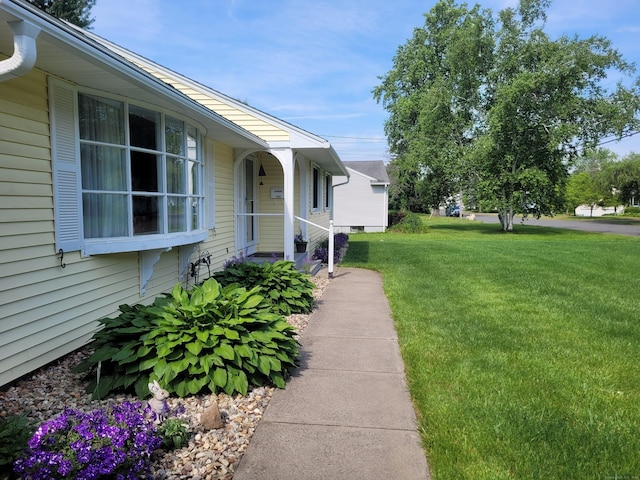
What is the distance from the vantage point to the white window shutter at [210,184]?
281 inches

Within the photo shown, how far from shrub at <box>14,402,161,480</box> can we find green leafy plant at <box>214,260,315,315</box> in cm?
359

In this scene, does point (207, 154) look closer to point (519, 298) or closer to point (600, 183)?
point (519, 298)

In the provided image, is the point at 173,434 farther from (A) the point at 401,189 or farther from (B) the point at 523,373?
(A) the point at 401,189

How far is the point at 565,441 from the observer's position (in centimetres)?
288

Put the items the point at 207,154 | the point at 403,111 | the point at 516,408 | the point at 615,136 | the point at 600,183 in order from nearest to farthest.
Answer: the point at 516,408 < the point at 207,154 < the point at 615,136 < the point at 403,111 < the point at 600,183

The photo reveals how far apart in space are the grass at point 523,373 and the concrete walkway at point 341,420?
18cm

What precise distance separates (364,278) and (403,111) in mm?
21503

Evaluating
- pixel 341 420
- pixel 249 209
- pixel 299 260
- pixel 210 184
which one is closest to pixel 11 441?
pixel 341 420

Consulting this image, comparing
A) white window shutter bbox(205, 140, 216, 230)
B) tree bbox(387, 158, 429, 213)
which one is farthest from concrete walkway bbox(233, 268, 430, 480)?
tree bbox(387, 158, 429, 213)

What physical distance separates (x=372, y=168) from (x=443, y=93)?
667 cm

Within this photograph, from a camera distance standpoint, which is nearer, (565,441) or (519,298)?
(565,441)

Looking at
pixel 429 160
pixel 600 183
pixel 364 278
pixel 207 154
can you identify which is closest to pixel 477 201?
pixel 429 160

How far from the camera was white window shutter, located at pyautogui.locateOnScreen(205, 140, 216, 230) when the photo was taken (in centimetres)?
712

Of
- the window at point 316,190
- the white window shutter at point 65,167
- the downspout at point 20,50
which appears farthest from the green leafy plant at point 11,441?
the window at point 316,190
